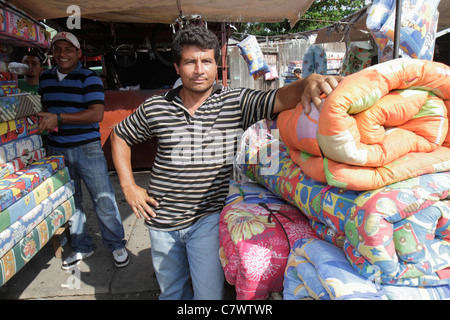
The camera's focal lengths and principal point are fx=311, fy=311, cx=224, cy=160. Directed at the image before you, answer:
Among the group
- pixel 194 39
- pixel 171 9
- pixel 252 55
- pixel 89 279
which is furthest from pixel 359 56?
pixel 89 279

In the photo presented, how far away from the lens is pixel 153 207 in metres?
1.86

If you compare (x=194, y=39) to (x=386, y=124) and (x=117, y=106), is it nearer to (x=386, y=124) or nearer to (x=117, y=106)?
(x=386, y=124)

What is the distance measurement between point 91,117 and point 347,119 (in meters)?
2.32

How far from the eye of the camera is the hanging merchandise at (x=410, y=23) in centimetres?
226

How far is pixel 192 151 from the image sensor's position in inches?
67.6

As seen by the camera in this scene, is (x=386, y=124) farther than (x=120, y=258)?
No

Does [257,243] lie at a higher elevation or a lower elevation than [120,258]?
higher

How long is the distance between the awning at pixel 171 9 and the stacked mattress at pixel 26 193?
112 centimetres

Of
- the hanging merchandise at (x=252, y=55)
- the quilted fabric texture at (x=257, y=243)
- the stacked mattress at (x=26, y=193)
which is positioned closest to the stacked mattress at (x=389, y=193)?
the quilted fabric texture at (x=257, y=243)

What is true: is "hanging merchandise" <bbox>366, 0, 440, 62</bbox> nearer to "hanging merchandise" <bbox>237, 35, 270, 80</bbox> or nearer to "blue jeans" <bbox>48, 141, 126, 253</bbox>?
"blue jeans" <bbox>48, 141, 126, 253</bbox>

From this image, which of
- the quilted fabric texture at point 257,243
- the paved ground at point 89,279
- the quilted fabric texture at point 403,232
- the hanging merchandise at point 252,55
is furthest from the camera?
the hanging merchandise at point 252,55

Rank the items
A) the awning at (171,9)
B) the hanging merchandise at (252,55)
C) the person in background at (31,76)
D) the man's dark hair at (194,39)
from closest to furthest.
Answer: the man's dark hair at (194,39), the awning at (171,9), the person in background at (31,76), the hanging merchandise at (252,55)

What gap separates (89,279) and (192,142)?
72.3 inches

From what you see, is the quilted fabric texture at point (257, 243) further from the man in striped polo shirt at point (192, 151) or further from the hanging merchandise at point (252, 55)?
the hanging merchandise at point (252, 55)
